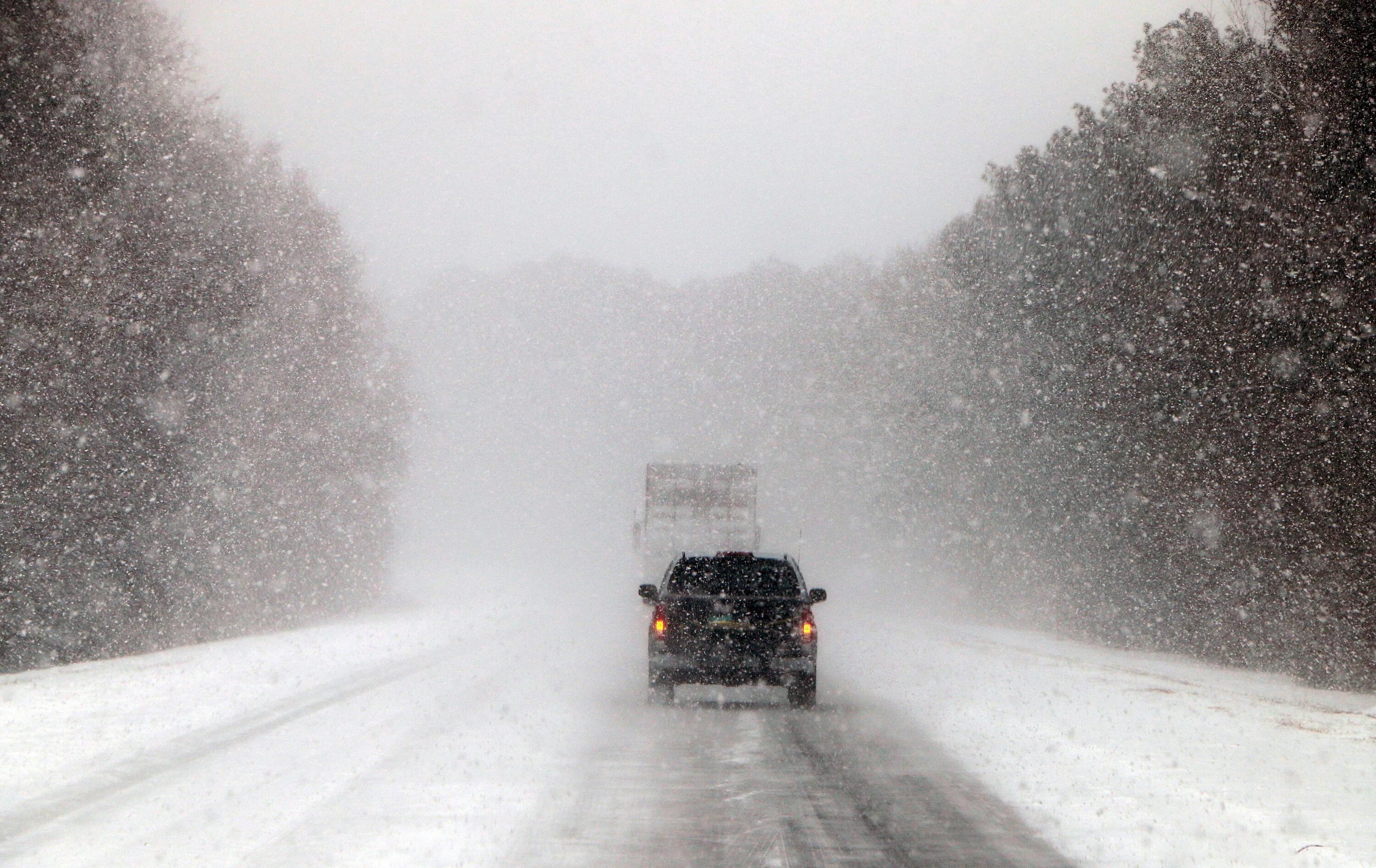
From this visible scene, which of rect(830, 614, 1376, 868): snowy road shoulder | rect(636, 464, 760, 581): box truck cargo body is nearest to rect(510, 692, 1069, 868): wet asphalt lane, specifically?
rect(830, 614, 1376, 868): snowy road shoulder

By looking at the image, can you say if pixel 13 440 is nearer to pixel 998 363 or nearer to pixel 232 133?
pixel 232 133

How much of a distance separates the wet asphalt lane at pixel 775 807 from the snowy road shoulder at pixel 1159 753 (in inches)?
16.3

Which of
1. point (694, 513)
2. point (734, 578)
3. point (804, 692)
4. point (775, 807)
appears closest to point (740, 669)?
point (804, 692)

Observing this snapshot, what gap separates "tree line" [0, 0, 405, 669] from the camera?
66.7 feet

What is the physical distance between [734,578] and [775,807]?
6455 mm

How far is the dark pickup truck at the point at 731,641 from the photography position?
14.2 meters

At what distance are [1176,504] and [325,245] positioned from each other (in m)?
23.0

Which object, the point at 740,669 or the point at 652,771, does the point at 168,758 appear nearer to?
the point at 652,771

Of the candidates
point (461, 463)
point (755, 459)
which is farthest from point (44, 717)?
point (461, 463)

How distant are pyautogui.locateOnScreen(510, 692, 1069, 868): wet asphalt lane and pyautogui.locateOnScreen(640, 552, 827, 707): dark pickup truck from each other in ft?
4.89

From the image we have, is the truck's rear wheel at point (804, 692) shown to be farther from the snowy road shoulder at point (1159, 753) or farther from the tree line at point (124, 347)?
the tree line at point (124, 347)

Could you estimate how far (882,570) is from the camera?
58188 millimetres

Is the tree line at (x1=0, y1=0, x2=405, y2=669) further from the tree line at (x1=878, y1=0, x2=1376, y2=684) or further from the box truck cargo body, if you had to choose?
the tree line at (x1=878, y1=0, x2=1376, y2=684)

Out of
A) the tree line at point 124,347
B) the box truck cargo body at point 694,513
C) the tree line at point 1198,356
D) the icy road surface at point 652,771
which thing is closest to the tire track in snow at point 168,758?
the icy road surface at point 652,771
